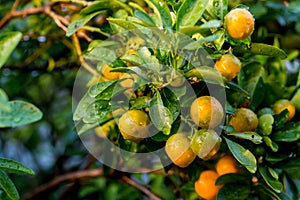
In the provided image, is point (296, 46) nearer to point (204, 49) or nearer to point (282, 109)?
point (282, 109)

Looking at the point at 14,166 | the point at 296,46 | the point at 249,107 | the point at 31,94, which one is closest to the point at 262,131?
the point at 249,107

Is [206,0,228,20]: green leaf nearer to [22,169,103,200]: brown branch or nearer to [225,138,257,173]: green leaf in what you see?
[225,138,257,173]: green leaf

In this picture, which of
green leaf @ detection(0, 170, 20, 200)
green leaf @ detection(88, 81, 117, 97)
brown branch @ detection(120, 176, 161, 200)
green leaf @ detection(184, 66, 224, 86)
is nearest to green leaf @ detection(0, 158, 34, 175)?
green leaf @ detection(0, 170, 20, 200)

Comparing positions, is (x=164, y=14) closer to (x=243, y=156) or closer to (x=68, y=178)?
(x=243, y=156)

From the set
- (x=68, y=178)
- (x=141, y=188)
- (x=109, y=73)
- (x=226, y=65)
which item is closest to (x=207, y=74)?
(x=226, y=65)

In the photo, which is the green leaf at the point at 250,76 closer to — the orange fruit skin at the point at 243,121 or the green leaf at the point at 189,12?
the orange fruit skin at the point at 243,121

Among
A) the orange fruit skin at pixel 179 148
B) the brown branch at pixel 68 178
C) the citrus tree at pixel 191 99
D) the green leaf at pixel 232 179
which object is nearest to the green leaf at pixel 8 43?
the citrus tree at pixel 191 99

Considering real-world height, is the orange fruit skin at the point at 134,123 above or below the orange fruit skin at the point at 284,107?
above
